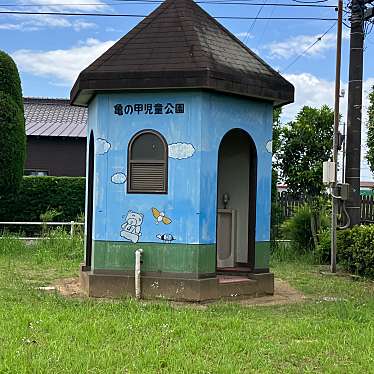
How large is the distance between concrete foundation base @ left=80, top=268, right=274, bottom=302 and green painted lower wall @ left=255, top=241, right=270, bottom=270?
0.18m

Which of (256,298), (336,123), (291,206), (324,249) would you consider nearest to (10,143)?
(291,206)

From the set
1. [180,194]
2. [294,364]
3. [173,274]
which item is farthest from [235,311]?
[294,364]

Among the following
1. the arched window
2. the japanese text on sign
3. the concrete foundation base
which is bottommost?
the concrete foundation base

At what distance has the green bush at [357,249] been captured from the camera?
42.6 ft

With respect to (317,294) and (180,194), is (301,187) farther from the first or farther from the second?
(180,194)

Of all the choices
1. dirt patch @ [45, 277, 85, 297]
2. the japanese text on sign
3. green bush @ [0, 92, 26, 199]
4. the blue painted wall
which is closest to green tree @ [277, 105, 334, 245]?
the blue painted wall

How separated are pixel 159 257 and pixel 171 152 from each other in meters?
1.63

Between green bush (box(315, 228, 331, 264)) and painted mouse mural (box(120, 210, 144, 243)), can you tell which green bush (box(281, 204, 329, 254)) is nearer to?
green bush (box(315, 228, 331, 264))

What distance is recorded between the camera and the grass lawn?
229 inches

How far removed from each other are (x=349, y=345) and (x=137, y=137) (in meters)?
4.77

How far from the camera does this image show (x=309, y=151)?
17.0 m

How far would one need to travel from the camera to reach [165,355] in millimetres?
6047

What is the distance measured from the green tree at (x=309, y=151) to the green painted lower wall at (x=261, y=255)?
619 centimetres

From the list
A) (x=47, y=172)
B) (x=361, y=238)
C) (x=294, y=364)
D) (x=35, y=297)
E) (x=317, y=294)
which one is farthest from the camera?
(x=47, y=172)
